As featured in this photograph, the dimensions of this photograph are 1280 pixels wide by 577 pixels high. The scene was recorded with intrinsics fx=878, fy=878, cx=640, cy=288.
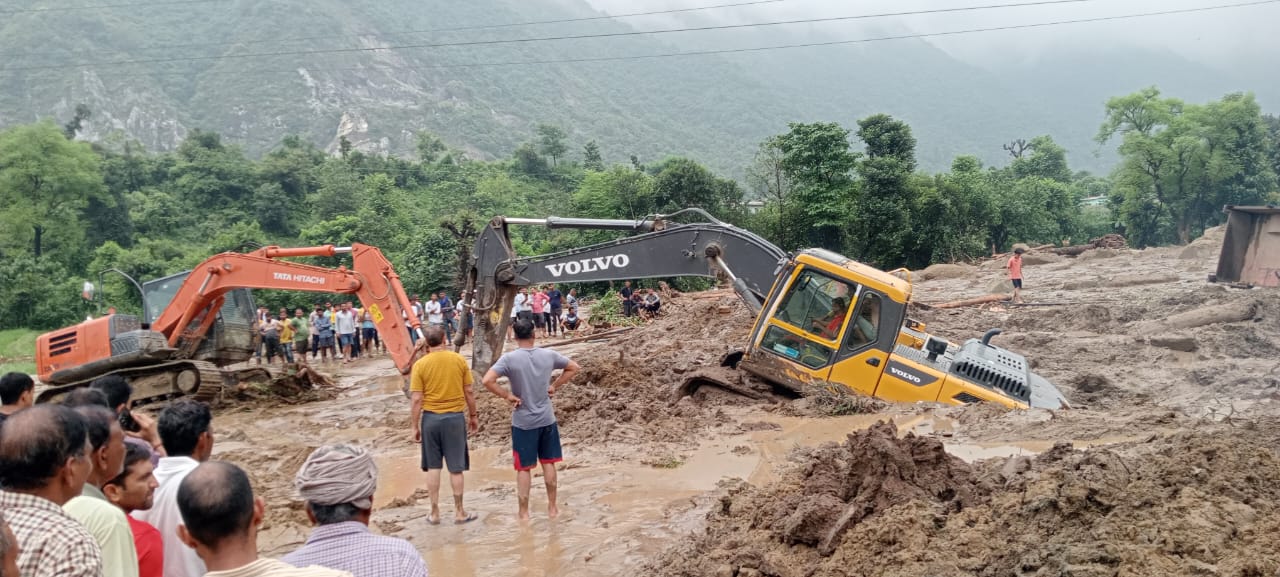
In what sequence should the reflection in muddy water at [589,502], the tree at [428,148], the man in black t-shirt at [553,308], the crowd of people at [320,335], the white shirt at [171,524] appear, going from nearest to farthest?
1. the white shirt at [171,524]
2. the reflection in muddy water at [589,502]
3. the crowd of people at [320,335]
4. the man in black t-shirt at [553,308]
5. the tree at [428,148]

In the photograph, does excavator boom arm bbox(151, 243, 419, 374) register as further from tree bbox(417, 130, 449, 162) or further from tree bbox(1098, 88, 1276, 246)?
tree bbox(417, 130, 449, 162)

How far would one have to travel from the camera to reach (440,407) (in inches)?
273

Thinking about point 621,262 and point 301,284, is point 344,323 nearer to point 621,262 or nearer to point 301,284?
point 301,284

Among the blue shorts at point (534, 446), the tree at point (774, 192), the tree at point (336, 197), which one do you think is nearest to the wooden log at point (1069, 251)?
the tree at point (774, 192)

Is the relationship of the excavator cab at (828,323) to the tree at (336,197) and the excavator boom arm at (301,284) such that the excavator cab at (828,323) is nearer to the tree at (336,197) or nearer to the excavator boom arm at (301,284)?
the excavator boom arm at (301,284)

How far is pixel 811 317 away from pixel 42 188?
38812mm

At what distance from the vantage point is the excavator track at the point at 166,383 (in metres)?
13.0

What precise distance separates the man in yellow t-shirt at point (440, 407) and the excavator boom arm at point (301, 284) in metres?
6.03

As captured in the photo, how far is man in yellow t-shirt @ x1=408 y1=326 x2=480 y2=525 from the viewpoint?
6.91 meters

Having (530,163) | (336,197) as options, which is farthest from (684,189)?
(530,163)

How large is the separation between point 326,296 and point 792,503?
2684cm

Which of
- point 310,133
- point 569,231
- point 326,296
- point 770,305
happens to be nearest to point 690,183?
point 569,231

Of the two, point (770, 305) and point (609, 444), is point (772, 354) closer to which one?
point (770, 305)

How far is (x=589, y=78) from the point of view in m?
156
